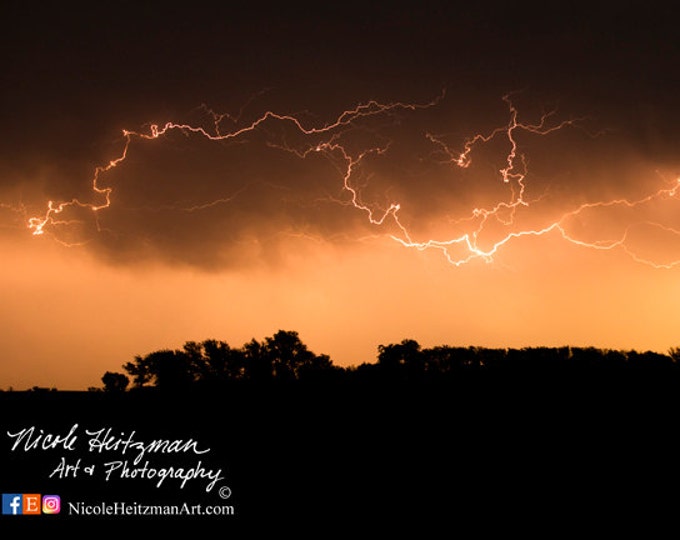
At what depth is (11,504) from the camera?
10.0 m

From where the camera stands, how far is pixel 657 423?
12164 millimetres

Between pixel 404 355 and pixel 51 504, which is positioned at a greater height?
pixel 404 355

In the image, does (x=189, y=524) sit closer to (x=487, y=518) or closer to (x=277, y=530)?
(x=277, y=530)

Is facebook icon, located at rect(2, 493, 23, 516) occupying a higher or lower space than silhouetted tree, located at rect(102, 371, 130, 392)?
lower

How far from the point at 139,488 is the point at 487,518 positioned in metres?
5.56

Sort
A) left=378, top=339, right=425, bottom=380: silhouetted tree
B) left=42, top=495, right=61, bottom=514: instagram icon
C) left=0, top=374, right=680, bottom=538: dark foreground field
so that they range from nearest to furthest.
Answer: left=0, top=374, right=680, bottom=538: dark foreground field < left=42, top=495, right=61, bottom=514: instagram icon < left=378, top=339, right=425, bottom=380: silhouetted tree

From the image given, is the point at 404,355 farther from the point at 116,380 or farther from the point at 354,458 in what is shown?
the point at 354,458

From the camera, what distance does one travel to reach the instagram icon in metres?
9.97

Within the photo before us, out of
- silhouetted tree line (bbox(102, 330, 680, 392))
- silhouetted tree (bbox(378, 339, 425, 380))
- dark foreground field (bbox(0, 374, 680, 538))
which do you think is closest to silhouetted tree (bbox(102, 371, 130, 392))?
silhouetted tree line (bbox(102, 330, 680, 392))

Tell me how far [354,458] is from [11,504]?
5.54 meters

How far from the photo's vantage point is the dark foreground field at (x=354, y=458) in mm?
9664

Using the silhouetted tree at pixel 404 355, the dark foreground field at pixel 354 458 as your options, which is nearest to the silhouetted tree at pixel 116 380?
the silhouetted tree at pixel 404 355

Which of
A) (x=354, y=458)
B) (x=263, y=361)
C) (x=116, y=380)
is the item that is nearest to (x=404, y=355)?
(x=263, y=361)

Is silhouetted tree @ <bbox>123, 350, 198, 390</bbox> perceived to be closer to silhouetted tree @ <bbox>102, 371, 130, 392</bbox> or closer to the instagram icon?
silhouetted tree @ <bbox>102, 371, 130, 392</bbox>
